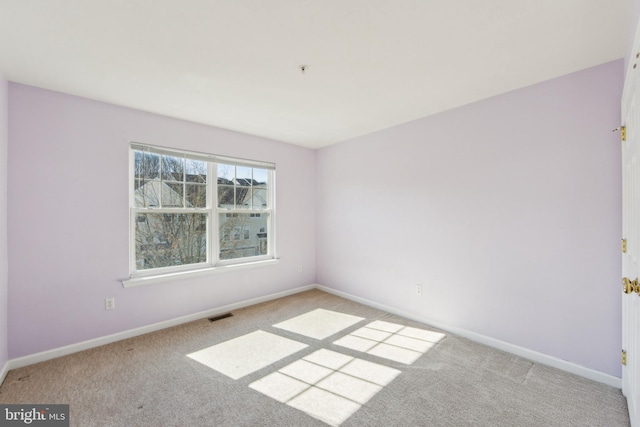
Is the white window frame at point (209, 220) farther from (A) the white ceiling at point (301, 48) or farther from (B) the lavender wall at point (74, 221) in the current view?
(A) the white ceiling at point (301, 48)

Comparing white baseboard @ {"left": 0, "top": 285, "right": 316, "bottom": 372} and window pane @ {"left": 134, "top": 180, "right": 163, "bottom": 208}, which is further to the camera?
window pane @ {"left": 134, "top": 180, "right": 163, "bottom": 208}

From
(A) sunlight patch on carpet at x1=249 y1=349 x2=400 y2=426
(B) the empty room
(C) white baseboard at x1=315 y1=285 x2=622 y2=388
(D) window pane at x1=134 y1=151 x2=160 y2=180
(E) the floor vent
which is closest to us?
(B) the empty room

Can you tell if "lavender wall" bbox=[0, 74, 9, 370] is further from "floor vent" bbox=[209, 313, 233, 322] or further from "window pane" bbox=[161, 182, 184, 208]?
"floor vent" bbox=[209, 313, 233, 322]

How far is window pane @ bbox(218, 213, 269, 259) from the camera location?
3621mm

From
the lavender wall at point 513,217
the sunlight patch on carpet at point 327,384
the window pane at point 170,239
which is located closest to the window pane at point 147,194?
the window pane at point 170,239

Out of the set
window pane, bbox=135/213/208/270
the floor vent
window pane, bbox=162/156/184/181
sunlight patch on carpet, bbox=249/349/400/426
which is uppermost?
window pane, bbox=162/156/184/181

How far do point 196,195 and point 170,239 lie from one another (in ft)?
2.01

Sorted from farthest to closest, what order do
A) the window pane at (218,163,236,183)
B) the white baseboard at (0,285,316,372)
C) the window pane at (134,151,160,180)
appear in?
the window pane at (218,163,236,183), the window pane at (134,151,160,180), the white baseboard at (0,285,316,372)

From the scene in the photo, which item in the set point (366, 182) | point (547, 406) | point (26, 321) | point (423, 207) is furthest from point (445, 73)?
point (26, 321)

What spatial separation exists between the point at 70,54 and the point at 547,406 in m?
4.12

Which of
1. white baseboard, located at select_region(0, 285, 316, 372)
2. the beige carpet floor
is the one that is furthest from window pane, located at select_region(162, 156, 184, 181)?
the beige carpet floor

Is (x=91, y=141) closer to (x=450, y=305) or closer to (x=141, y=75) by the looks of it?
(x=141, y=75)

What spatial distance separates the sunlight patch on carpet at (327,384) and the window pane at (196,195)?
7.18 feet

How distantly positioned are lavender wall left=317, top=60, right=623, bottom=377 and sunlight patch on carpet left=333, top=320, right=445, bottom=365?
0.33 m
